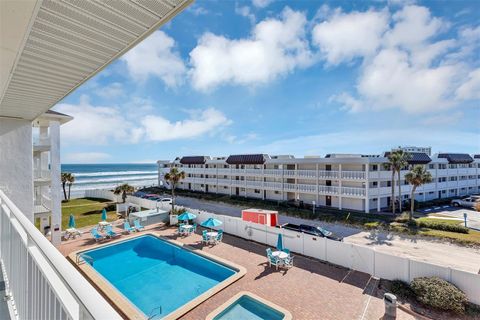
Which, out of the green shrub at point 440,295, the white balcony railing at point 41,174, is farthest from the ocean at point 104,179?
the green shrub at point 440,295

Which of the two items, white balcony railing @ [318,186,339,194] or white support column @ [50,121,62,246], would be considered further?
white balcony railing @ [318,186,339,194]

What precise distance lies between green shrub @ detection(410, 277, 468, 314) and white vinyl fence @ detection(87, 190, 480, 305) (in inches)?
18.8

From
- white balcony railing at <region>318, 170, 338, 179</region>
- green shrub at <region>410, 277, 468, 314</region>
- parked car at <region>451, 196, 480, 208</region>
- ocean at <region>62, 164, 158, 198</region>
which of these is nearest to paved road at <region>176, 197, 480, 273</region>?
green shrub at <region>410, 277, 468, 314</region>

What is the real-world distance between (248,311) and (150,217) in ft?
55.6

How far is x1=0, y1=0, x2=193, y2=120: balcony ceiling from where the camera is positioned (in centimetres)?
285

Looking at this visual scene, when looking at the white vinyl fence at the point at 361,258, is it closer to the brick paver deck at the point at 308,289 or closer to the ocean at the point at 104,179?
the brick paver deck at the point at 308,289

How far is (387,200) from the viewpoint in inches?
1302

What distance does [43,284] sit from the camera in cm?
220

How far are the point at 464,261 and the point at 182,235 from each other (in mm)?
21131

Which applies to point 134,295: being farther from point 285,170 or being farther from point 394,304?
point 285,170

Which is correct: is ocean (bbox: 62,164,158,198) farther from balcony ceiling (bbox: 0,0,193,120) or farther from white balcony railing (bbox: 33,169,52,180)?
balcony ceiling (bbox: 0,0,193,120)

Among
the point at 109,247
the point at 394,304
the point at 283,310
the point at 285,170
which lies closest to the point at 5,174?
the point at 283,310

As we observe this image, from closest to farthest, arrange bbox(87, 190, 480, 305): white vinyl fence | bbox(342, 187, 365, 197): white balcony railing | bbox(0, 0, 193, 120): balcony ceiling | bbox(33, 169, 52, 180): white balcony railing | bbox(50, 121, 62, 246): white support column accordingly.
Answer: bbox(0, 0, 193, 120): balcony ceiling, bbox(87, 190, 480, 305): white vinyl fence, bbox(50, 121, 62, 246): white support column, bbox(33, 169, 52, 180): white balcony railing, bbox(342, 187, 365, 197): white balcony railing

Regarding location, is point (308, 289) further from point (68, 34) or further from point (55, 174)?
point (55, 174)
